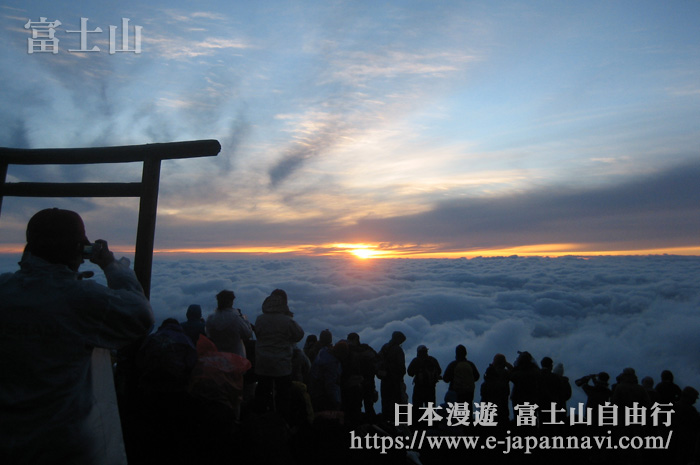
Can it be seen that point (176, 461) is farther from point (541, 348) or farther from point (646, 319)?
point (646, 319)

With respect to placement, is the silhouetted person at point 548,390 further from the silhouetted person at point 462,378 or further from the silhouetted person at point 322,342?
the silhouetted person at point 322,342

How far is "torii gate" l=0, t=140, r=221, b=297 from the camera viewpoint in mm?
3922

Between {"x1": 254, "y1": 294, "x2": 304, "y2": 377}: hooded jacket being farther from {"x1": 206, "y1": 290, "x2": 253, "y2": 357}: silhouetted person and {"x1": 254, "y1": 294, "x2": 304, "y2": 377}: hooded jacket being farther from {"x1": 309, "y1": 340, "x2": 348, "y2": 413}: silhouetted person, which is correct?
{"x1": 309, "y1": 340, "x2": 348, "y2": 413}: silhouetted person

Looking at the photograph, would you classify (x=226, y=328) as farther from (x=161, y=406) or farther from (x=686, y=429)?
(x=686, y=429)

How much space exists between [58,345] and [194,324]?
4056mm

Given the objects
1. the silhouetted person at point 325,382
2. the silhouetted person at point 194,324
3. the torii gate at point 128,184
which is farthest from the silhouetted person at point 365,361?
the torii gate at point 128,184

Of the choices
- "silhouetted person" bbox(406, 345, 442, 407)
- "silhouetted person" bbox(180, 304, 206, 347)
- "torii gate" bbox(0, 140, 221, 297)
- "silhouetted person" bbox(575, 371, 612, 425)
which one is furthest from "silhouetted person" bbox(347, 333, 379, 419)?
"torii gate" bbox(0, 140, 221, 297)

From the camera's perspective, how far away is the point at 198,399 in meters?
2.85

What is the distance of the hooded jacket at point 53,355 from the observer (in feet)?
5.31

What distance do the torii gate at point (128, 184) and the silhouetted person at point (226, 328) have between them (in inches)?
41.0

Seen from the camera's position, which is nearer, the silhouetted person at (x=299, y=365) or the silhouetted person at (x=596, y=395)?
the silhouetted person at (x=299, y=365)

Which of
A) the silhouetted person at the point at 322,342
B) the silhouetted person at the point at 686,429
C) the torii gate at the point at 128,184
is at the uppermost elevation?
the torii gate at the point at 128,184

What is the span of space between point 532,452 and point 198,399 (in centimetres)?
676

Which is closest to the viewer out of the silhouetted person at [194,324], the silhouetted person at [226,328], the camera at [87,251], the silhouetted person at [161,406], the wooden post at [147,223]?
the camera at [87,251]
